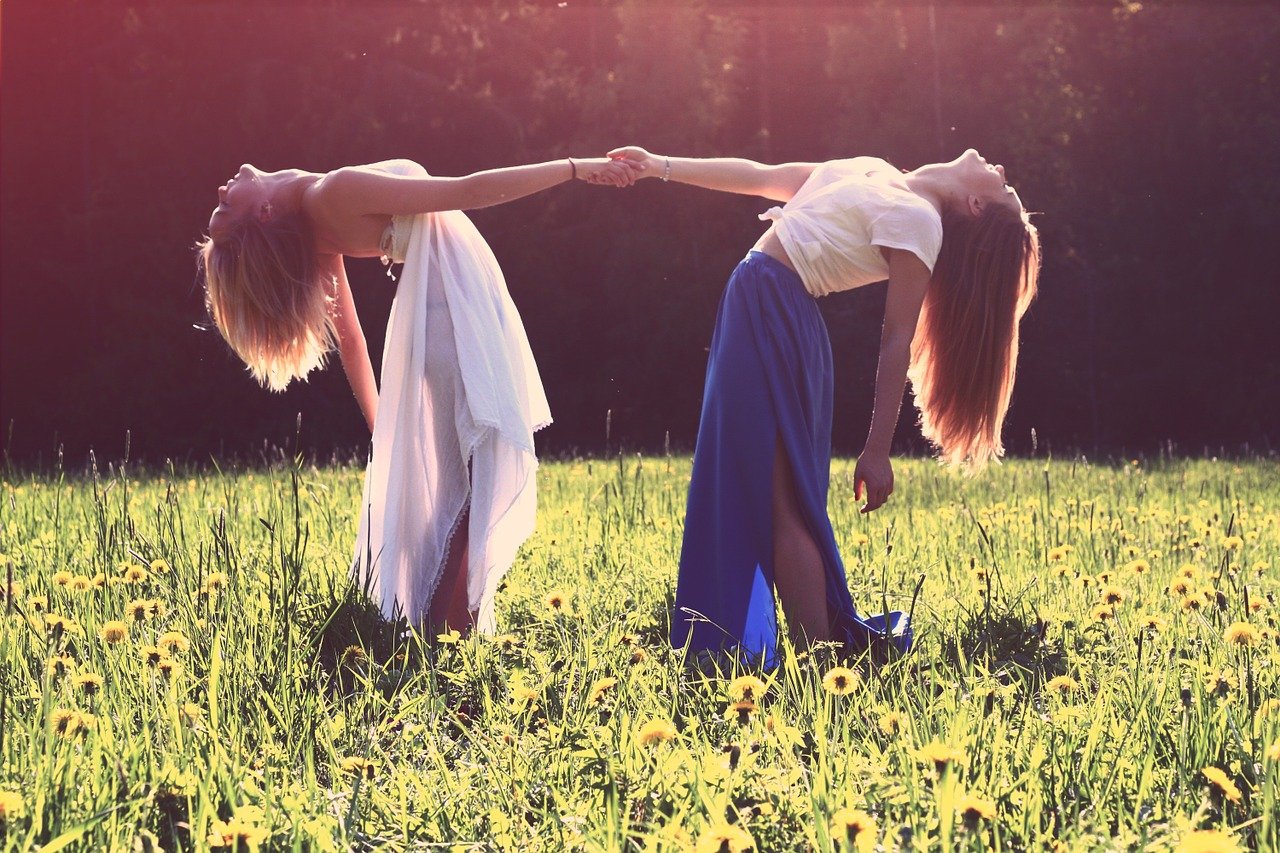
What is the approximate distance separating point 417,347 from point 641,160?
1035mm

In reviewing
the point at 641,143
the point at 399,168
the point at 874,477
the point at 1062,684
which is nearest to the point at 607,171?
the point at 399,168

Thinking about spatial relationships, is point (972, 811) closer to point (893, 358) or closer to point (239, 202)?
point (893, 358)

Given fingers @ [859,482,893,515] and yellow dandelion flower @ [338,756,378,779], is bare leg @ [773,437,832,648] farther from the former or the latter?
yellow dandelion flower @ [338,756,378,779]

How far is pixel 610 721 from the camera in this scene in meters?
2.51

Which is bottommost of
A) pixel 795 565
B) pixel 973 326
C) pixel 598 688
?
pixel 598 688

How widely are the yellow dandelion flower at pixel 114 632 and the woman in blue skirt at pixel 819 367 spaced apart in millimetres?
1438

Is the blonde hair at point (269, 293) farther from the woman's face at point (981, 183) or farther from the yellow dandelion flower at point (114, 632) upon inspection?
the woman's face at point (981, 183)

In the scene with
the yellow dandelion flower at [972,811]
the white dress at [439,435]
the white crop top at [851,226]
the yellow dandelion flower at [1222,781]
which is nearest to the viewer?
the yellow dandelion flower at [972,811]

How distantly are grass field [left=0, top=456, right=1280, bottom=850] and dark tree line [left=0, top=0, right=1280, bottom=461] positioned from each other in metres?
12.5

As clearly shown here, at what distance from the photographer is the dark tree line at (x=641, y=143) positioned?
16.7 meters

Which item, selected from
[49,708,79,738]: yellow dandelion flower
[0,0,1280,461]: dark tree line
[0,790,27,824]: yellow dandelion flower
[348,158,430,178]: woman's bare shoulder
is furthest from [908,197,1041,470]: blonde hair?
[0,0,1280,461]: dark tree line

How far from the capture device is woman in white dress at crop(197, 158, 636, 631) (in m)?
3.75

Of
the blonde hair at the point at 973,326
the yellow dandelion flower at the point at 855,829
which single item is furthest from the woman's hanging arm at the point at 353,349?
the yellow dandelion flower at the point at 855,829

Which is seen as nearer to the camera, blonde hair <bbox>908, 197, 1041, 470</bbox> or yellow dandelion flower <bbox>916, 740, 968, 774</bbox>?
yellow dandelion flower <bbox>916, 740, 968, 774</bbox>
